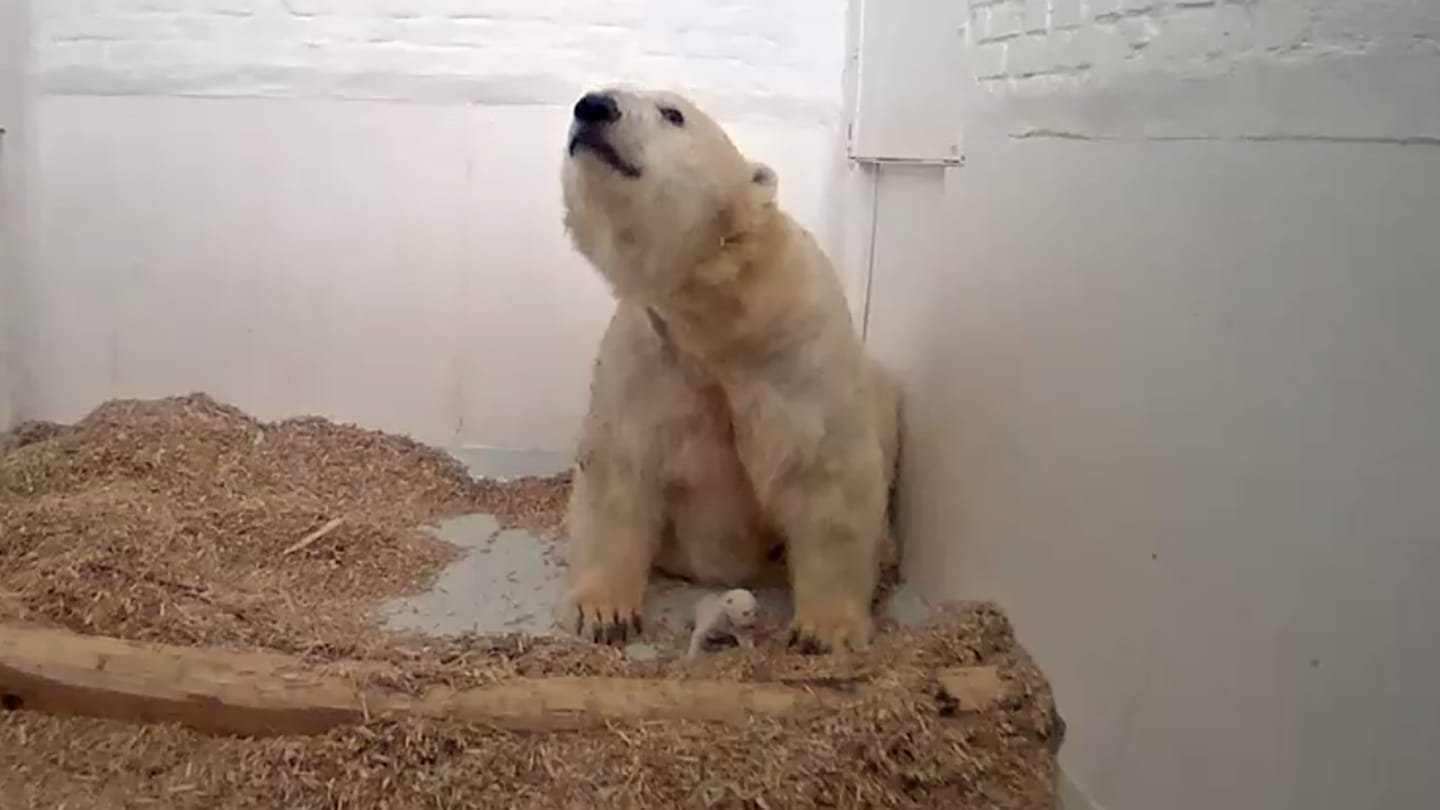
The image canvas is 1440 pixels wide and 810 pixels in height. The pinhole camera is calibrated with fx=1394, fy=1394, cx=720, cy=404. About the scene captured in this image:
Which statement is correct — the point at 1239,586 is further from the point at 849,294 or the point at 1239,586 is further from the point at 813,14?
the point at 813,14

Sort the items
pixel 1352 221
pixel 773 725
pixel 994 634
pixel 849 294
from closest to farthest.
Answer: pixel 1352 221
pixel 773 725
pixel 994 634
pixel 849 294

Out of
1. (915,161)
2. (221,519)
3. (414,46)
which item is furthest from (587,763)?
(414,46)

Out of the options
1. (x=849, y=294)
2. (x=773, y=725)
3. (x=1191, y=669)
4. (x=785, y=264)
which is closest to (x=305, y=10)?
(x=849, y=294)

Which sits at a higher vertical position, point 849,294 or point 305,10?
point 305,10

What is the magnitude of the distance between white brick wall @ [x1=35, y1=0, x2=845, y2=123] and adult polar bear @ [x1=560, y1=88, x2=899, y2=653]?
1147 millimetres

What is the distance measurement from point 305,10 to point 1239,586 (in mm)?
2844

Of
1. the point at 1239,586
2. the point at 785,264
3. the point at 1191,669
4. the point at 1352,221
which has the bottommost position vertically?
the point at 1191,669

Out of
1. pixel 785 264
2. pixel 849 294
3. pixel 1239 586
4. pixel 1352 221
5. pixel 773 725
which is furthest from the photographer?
pixel 849 294

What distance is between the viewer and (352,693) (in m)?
1.92

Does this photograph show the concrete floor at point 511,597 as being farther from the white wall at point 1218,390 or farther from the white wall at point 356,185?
the white wall at point 356,185

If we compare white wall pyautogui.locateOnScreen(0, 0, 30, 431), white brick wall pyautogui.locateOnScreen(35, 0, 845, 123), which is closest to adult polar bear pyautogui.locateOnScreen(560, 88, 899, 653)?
white brick wall pyautogui.locateOnScreen(35, 0, 845, 123)

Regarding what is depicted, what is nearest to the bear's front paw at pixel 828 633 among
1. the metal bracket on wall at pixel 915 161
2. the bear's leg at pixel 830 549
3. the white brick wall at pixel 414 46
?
the bear's leg at pixel 830 549

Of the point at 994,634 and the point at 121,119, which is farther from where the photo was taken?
the point at 121,119

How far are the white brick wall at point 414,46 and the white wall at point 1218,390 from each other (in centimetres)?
134
